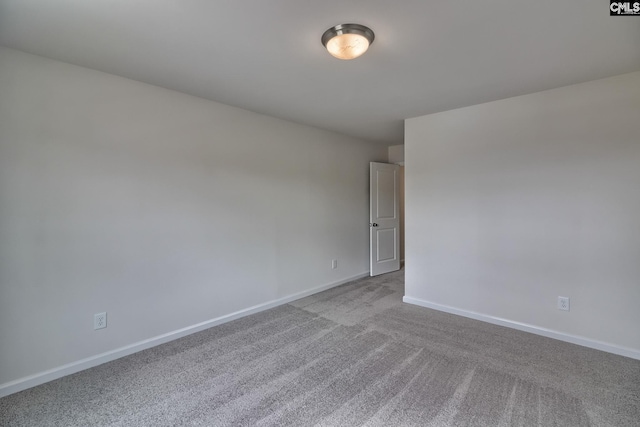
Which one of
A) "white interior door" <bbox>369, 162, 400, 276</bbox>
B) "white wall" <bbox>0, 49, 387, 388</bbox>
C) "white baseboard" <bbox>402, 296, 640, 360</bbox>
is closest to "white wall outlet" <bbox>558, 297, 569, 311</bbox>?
"white baseboard" <bbox>402, 296, 640, 360</bbox>

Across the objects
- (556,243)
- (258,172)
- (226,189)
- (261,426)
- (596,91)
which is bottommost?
(261,426)

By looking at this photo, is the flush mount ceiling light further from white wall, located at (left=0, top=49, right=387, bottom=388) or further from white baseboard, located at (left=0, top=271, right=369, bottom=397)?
white baseboard, located at (left=0, top=271, right=369, bottom=397)

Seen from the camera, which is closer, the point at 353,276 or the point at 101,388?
the point at 101,388

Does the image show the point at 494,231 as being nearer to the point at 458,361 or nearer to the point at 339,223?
the point at 458,361

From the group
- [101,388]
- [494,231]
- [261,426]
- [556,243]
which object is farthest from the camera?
[494,231]

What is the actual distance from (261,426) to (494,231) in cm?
280

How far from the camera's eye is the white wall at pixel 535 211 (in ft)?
8.00

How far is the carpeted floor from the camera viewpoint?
5.73 ft

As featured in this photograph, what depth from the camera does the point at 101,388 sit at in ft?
6.66

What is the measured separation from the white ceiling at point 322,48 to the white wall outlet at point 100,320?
1957 mm

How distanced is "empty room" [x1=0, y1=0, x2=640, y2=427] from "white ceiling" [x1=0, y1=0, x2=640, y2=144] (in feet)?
0.06

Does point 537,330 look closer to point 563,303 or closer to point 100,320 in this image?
point 563,303

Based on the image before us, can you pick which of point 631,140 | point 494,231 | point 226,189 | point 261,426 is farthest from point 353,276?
point 631,140

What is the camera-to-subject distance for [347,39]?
5.82 feet
